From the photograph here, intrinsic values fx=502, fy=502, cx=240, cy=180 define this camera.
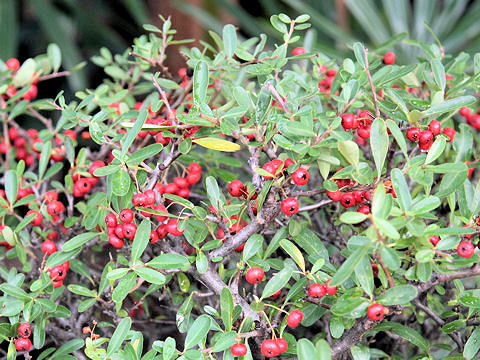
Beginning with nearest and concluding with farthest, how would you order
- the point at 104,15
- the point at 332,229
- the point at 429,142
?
the point at 429,142 → the point at 332,229 → the point at 104,15

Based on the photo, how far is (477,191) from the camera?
0.58 meters

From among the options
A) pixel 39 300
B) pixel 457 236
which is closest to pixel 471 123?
pixel 457 236

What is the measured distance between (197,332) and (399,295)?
0.69ft

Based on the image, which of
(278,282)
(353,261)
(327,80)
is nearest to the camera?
(353,261)

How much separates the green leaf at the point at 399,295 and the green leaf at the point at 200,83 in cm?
29

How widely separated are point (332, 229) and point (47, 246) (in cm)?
41

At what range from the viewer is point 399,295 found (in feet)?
1.58

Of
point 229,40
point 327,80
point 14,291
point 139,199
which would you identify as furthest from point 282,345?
point 327,80

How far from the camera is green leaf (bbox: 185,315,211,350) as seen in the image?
525mm

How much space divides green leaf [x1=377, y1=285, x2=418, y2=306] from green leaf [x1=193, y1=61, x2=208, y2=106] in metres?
0.29

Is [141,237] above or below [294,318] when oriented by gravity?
above

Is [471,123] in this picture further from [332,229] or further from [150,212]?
[150,212]

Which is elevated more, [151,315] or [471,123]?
[471,123]

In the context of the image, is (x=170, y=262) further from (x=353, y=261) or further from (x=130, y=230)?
(x=353, y=261)
